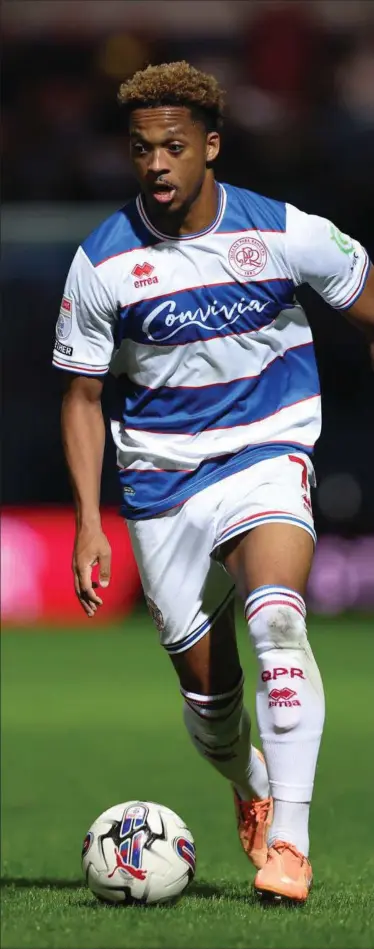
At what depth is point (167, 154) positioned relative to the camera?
4.93m

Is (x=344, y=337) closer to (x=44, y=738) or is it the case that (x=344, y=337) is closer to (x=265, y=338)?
(x=44, y=738)

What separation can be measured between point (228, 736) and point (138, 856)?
0.77 metres

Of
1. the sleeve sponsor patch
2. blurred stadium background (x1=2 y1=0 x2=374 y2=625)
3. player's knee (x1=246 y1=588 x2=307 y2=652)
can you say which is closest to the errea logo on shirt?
the sleeve sponsor patch

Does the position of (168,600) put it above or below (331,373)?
above

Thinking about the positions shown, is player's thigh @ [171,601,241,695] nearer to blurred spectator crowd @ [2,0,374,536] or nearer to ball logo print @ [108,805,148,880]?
ball logo print @ [108,805,148,880]

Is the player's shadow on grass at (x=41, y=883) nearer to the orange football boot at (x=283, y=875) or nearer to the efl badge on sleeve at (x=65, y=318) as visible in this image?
the orange football boot at (x=283, y=875)

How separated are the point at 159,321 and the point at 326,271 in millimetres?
529

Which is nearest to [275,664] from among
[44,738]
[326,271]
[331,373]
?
[326,271]

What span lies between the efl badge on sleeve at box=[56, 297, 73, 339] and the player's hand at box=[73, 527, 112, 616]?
63 centimetres

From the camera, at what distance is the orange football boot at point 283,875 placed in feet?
14.6

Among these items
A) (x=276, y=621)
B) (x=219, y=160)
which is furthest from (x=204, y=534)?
(x=219, y=160)

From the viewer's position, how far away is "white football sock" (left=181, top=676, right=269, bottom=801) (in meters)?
5.43

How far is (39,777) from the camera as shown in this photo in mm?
8828

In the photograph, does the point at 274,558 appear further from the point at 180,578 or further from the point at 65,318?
the point at 65,318
